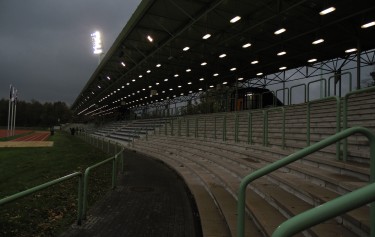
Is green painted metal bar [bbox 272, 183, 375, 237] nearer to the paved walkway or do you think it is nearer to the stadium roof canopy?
the paved walkway

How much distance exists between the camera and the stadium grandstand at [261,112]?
149 inches

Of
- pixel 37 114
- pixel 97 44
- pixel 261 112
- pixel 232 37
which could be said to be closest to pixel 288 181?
pixel 261 112

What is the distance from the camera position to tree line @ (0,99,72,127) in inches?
4651

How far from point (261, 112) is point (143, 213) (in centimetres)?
1024

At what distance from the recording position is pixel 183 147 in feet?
56.7

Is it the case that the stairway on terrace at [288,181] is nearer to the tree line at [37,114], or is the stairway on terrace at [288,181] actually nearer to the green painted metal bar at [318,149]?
the green painted metal bar at [318,149]

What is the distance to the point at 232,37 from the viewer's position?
2206cm

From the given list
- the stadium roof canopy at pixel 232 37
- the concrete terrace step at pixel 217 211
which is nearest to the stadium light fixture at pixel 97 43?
the stadium roof canopy at pixel 232 37

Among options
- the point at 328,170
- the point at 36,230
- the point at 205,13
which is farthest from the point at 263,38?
the point at 36,230

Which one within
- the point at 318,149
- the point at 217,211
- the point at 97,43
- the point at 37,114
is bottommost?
the point at 217,211

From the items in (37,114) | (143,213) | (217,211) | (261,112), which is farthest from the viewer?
(37,114)

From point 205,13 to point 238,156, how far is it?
31.8 feet

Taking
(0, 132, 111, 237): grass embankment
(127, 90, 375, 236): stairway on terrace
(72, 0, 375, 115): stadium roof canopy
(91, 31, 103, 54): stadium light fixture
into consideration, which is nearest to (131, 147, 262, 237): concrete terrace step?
(127, 90, 375, 236): stairway on terrace

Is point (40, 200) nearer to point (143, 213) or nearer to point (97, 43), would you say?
point (143, 213)
